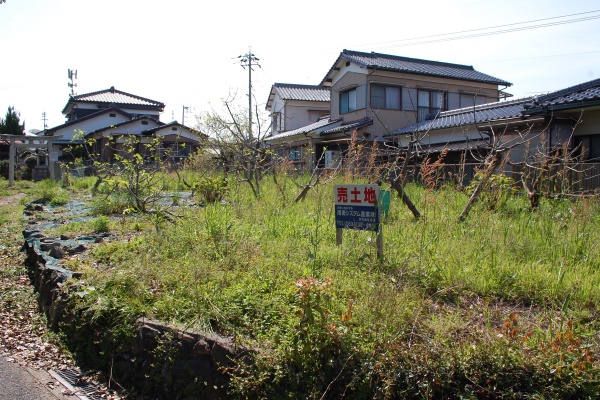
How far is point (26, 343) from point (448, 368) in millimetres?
4028

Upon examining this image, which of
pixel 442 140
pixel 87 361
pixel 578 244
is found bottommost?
pixel 87 361

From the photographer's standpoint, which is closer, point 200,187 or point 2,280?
point 2,280

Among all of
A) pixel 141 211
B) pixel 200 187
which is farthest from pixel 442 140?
pixel 141 211

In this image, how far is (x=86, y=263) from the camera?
539 cm

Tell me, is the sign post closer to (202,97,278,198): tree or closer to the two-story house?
(202,97,278,198): tree

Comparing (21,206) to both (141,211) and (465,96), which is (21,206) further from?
(465,96)

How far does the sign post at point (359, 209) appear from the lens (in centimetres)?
480

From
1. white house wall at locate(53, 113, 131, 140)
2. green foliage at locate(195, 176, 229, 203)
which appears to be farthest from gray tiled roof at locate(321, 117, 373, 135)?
white house wall at locate(53, 113, 131, 140)

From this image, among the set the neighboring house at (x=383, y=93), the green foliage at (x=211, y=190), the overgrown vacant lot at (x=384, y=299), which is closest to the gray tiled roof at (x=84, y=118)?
the neighboring house at (x=383, y=93)

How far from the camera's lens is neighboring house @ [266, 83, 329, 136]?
2922 cm

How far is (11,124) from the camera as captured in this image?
125 feet

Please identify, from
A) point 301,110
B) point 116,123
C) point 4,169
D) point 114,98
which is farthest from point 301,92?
point 4,169

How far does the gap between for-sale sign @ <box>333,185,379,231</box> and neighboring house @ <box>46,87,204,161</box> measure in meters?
20.0

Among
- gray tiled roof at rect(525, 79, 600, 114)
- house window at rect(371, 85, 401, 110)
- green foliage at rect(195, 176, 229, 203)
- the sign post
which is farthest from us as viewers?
house window at rect(371, 85, 401, 110)
